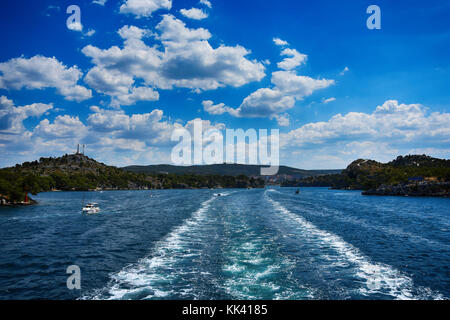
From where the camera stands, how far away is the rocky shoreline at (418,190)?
479ft

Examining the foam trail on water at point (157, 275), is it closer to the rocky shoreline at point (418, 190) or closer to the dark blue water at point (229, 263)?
the dark blue water at point (229, 263)

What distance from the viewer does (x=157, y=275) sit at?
22.5 meters

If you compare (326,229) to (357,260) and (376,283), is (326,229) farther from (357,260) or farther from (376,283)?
(376,283)

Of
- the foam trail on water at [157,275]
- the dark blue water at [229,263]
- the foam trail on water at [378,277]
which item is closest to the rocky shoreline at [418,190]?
the dark blue water at [229,263]

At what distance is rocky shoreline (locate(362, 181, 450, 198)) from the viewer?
146125 millimetres

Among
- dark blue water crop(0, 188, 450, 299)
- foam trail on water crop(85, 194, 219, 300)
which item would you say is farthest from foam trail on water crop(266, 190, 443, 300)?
foam trail on water crop(85, 194, 219, 300)

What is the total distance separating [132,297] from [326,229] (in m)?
35.1

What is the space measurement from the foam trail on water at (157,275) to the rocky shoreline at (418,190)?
16184cm

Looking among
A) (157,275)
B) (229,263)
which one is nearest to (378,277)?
(229,263)

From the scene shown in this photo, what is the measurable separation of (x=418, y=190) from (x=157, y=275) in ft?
567

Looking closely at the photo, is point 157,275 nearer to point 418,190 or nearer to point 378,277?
point 378,277

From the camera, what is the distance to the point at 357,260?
2733 centimetres

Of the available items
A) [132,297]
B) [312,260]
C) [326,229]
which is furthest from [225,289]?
[326,229]

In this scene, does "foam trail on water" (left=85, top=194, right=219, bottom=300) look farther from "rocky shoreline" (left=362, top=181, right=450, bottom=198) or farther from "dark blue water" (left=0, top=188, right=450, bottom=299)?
"rocky shoreline" (left=362, top=181, right=450, bottom=198)
